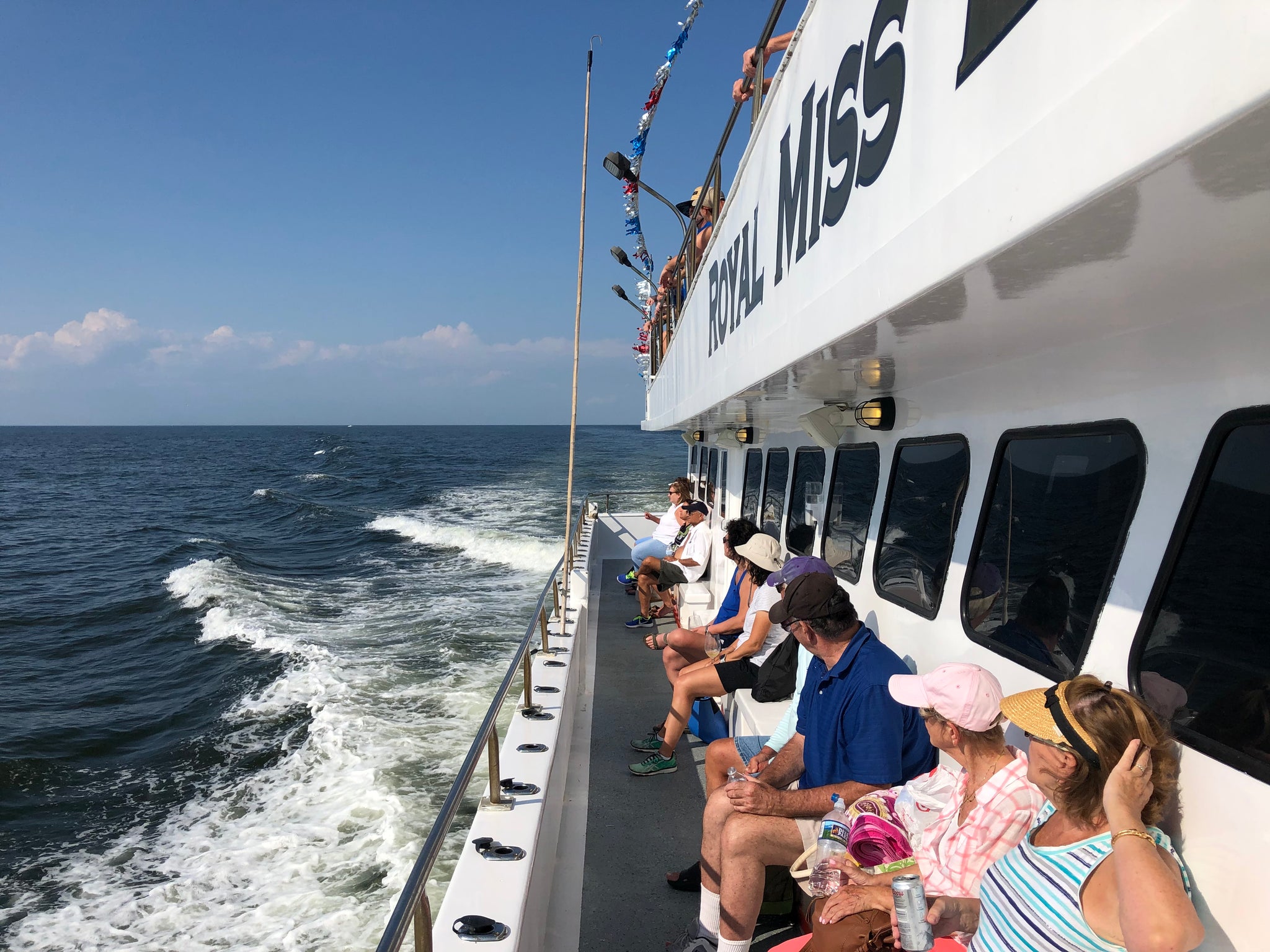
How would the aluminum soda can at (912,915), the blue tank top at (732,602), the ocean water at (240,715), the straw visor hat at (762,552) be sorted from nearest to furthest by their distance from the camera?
the aluminum soda can at (912,915)
the straw visor hat at (762,552)
the blue tank top at (732,602)
the ocean water at (240,715)

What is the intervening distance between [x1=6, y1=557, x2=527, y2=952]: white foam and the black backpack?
2113mm

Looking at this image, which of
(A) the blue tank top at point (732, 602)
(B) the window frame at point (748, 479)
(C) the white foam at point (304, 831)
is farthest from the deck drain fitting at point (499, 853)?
(B) the window frame at point (748, 479)

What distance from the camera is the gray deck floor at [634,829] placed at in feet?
9.55

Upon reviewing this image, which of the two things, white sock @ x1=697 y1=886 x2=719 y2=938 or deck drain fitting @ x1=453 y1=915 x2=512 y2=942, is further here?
white sock @ x1=697 y1=886 x2=719 y2=938

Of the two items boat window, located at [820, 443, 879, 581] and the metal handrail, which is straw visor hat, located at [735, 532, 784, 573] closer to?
boat window, located at [820, 443, 879, 581]

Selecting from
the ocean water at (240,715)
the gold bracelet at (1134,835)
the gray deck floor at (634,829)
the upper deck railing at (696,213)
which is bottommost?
the ocean water at (240,715)

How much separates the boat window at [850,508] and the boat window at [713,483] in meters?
4.64

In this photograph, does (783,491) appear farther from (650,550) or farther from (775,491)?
(650,550)

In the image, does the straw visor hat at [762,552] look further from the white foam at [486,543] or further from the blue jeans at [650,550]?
the white foam at [486,543]

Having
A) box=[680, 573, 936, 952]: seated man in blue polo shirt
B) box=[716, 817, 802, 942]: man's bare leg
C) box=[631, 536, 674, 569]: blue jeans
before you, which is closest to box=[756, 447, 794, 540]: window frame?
box=[631, 536, 674, 569]: blue jeans

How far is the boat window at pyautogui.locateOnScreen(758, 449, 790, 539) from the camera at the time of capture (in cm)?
555

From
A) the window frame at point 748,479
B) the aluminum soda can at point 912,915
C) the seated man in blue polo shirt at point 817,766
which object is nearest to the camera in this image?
the aluminum soda can at point 912,915

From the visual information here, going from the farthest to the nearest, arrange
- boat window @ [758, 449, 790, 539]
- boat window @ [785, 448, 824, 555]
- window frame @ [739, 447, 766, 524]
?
window frame @ [739, 447, 766, 524], boat window @ [758, 449, 790, 539], boat window @ [785, 448, 824, 555]

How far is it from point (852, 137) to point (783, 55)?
0.89 meters
